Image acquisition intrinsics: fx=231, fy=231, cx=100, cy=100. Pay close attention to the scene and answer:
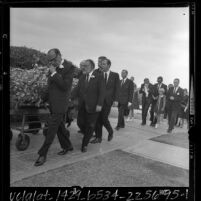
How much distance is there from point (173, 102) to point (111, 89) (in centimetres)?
55

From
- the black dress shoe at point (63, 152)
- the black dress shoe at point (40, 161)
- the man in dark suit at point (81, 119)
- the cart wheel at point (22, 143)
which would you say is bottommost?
the black dress shoe at point (40, 161)

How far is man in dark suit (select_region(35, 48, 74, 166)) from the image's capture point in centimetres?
197

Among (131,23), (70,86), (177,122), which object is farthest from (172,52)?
(70,86)

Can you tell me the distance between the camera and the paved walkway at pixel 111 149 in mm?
1887

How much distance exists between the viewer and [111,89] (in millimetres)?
2031

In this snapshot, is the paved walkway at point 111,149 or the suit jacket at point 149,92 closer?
the paved walkway at point 111,149

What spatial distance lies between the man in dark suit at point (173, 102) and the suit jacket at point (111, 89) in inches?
17.9

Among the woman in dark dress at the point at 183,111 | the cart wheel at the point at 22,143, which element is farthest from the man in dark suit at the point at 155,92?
the cart wheel at the point at 22,143

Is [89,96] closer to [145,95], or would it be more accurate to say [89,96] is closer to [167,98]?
[145,95]

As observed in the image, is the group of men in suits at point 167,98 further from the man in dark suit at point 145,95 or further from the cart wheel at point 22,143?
the cart wheel at point 22,143

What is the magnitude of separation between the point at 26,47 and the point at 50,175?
106 centimetres

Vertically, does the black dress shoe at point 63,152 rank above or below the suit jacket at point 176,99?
below

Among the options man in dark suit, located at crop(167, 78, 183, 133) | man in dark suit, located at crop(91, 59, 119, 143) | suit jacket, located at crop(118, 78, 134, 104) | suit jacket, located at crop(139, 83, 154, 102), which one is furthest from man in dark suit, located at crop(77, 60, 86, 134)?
man in dark suit, located at crop(167, 78, 183, 133)

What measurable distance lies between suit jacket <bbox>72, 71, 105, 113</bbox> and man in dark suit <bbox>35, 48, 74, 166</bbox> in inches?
3.8
